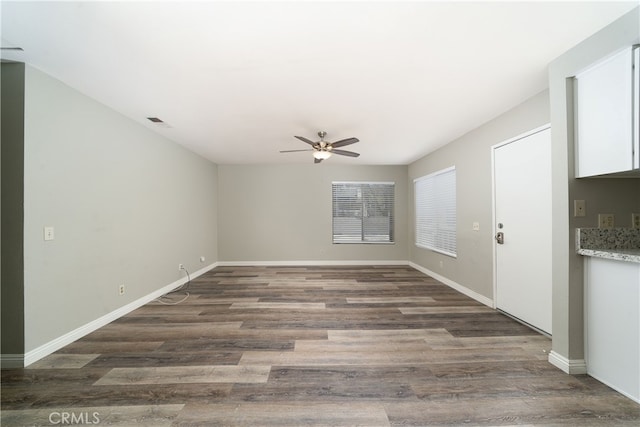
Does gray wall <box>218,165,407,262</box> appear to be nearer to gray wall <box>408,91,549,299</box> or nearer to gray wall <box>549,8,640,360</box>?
gray wall <box>408,91,549,299</box>

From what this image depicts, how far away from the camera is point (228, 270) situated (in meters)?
5.36

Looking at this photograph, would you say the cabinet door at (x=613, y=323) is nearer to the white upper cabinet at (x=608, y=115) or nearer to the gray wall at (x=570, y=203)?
the gray wall at (x=570, y=203)

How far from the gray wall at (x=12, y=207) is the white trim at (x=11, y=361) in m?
0.03

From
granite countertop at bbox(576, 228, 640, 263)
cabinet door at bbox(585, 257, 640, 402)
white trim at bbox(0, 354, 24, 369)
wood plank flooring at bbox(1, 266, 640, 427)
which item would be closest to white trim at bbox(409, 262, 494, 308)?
wood plank flooring at bbox(1, 266, 640, 427)

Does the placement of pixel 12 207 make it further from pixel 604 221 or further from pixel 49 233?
pixel 604 221

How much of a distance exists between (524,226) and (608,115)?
1347 millimetres

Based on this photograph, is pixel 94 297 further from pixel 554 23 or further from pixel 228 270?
pixel 554 23

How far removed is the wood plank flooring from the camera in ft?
4.86

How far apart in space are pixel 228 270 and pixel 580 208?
5.59m

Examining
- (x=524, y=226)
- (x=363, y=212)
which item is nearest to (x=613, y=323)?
(x=524, y=226)

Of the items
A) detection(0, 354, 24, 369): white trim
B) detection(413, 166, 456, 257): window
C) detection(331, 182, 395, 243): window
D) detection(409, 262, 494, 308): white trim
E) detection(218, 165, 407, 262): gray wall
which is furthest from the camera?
detection(331, 182, 395, 243): window

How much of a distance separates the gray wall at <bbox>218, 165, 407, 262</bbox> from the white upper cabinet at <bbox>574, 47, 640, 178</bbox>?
4.16 m

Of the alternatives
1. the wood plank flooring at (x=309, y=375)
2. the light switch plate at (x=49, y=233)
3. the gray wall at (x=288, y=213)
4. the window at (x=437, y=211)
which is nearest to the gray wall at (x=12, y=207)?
the light switch plate at (x=49, y=233)

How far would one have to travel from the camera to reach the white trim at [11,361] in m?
1.91
